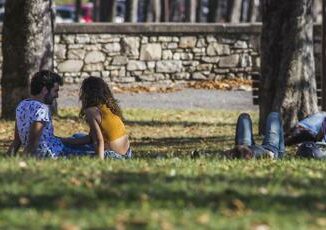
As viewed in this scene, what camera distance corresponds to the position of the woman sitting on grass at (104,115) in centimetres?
1017

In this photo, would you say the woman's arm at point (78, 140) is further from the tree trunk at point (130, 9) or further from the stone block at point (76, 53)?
the tree trunk at point (130, 9)

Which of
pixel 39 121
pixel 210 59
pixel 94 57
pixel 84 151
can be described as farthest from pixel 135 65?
pixel 39 121

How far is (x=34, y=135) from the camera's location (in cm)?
975

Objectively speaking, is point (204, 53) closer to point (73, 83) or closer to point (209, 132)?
point (73, 83)

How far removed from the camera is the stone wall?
75.3 ft

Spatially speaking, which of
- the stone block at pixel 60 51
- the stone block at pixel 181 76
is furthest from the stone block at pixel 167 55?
the stone block at pixel 60 51

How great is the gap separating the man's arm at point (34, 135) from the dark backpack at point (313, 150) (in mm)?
2613

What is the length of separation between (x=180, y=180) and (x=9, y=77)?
9643 mm

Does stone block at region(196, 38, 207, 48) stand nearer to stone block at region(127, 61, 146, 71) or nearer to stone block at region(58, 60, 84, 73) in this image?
stone block at region(127, 61, 146, 71)

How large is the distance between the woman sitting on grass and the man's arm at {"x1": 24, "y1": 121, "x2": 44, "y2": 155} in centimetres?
53

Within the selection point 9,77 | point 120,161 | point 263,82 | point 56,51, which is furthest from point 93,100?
point 56,51

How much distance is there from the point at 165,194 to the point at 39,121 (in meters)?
3.08

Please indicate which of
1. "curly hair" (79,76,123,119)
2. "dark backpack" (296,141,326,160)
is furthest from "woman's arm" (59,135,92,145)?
"dark backpack" (296,141,326,160)

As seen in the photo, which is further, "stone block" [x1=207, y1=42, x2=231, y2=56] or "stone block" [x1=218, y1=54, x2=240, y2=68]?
"stone block" [x1=218, y1=54, x2=240, y2=68]
